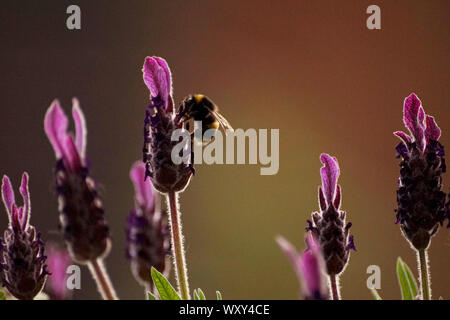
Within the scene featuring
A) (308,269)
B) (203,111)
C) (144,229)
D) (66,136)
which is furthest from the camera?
(203,111)

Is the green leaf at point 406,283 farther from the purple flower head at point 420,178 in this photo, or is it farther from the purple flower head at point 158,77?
the purple flower head at point 158,77

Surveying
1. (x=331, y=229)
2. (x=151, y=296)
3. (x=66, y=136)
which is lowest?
(x=151, y=296)

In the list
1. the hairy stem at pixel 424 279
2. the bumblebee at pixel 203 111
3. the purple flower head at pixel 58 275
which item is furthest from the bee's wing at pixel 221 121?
the hairy stem at pixel 424 279

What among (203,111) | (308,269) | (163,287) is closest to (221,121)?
(203,111)

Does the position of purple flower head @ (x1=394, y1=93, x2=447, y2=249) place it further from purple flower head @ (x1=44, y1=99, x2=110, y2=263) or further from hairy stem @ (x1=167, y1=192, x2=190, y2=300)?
purple flower head @ (x1=44, y1=99, x2=110, y2=263)

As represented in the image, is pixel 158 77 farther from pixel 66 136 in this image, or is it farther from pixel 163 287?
pixel 163 287

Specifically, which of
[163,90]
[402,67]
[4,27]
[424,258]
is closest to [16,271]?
[163,90]
